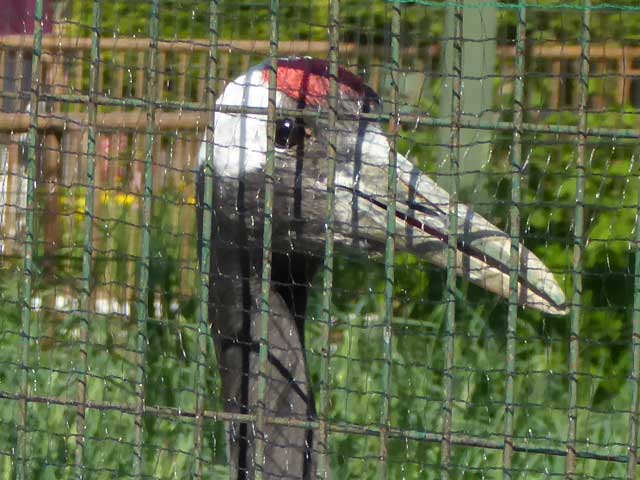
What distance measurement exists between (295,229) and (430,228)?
0.37m

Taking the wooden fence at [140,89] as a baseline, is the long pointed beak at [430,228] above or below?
below

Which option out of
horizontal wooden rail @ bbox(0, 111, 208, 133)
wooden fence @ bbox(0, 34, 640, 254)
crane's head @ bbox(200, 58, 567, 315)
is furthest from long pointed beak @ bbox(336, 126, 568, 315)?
horizontal wooden rail @ bbox(0, 111, 208, 133)

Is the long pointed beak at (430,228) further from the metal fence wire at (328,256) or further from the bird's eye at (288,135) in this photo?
the bird's eye at (288,135)

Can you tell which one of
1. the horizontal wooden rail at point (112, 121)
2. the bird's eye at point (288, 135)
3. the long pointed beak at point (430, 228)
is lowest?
the long pointed beak at point (430, 228)

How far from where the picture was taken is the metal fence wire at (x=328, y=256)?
2.40 metres

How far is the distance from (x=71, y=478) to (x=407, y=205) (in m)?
1.30

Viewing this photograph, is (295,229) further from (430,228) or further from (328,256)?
(328,256)

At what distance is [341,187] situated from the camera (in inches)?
110

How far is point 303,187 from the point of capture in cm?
291

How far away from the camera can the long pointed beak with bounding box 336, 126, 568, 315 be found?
8.46 feet

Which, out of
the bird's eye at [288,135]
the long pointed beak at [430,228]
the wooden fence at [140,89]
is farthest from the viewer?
the wooden fence at [140,89]

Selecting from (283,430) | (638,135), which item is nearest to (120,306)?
(283,430)

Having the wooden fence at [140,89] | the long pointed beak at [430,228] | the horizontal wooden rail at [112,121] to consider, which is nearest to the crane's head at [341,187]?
the long pointed beak at [430,228]

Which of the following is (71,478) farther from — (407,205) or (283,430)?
(407,205)
